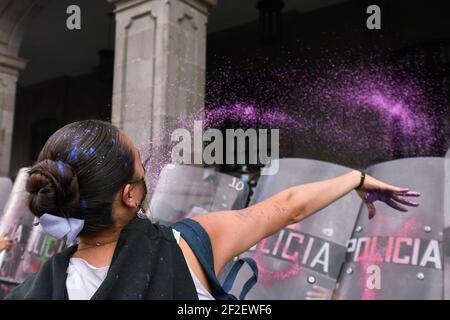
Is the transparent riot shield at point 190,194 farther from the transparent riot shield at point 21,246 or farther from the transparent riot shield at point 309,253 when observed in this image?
the transparent riot shield at point 21,246

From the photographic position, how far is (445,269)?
1.96 m

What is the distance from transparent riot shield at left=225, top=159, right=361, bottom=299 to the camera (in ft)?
7.39

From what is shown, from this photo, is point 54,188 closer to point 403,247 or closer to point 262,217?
point 262,217

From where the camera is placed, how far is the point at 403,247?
81.0 inches

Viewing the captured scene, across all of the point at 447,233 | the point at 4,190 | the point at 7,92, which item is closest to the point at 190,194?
the point at 447,233

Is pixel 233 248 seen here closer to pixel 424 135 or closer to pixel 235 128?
pixel 235 128

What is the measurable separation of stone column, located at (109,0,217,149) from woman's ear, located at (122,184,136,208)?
8.77ft

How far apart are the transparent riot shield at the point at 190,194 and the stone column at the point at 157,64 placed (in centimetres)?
71

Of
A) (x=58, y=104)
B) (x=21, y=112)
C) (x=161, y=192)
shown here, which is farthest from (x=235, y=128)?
(x=21, y=112)

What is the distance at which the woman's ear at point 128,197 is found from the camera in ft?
3.05

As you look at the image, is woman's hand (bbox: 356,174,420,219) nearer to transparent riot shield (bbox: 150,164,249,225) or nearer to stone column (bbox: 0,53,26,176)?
transparent riot shield (bbox: 150,164,249,225)

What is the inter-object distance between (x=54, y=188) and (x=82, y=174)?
0.06 meters

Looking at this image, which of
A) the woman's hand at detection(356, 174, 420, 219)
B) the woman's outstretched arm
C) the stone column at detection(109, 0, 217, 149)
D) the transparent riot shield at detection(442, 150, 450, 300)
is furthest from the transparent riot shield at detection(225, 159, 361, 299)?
the stone column at detection(109, 0, 217, 149)

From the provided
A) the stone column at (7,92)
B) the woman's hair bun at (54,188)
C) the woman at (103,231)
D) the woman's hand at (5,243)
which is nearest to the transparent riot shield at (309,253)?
the woman at (103,231)
